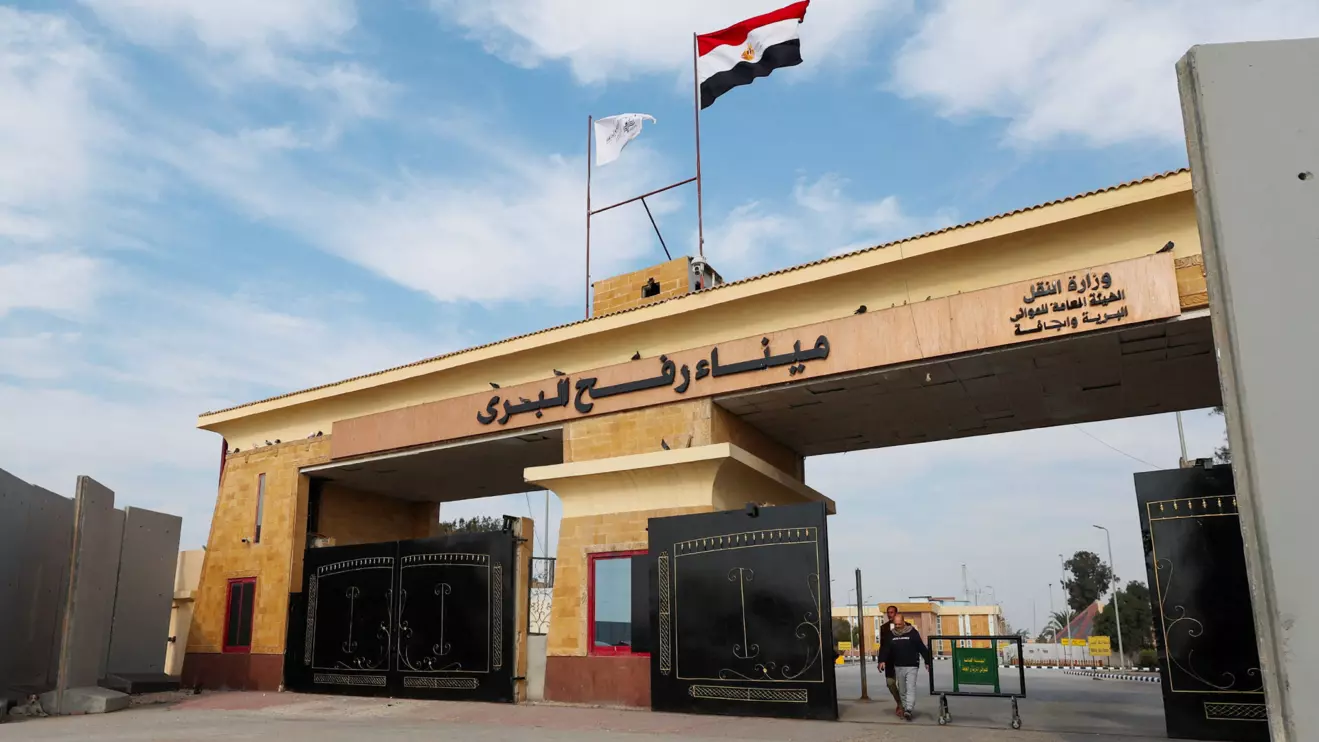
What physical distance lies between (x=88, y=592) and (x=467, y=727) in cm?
700

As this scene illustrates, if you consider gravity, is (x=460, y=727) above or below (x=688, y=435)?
below

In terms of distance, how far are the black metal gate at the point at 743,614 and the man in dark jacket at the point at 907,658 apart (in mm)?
828

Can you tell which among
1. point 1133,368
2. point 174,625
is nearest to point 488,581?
point 1133,368

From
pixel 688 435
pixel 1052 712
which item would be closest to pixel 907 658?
pixel 1052 712

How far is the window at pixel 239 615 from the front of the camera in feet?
57.2

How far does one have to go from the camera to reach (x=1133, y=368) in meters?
12.1

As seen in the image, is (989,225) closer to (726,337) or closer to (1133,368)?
(1133,368)

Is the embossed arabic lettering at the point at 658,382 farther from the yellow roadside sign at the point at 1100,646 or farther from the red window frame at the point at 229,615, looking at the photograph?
the yellow roadside sign at the point at 1100,646

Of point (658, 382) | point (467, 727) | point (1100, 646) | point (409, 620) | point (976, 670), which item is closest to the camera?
point (976, 670)

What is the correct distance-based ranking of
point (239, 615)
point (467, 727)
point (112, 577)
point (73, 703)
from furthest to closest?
point (239, 615) < point (112, 577) < point (73, 703) < point (467, 727)

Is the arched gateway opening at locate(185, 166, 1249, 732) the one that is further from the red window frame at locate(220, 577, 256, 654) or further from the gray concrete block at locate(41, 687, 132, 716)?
the gray concrete block at locate(41, 687, 132, 716)

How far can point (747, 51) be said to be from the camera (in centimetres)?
1633

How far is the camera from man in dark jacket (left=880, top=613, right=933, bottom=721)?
35.5ft

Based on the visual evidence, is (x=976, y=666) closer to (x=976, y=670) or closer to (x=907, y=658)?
(x=976, y=670)
